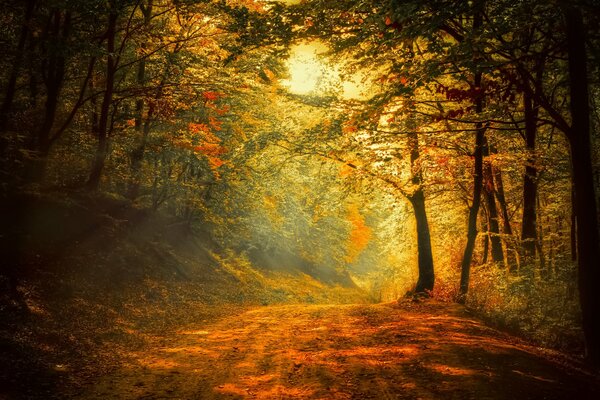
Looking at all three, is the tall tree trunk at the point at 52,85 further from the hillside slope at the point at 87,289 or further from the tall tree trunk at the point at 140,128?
the tall tree trunk at the point at 140,128

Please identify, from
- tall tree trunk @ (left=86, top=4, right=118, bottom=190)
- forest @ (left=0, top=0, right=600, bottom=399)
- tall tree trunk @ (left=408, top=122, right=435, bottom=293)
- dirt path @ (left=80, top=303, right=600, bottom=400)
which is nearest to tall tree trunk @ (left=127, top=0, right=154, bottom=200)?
forest @ (left=0, top=0, right=600, bottom=399)

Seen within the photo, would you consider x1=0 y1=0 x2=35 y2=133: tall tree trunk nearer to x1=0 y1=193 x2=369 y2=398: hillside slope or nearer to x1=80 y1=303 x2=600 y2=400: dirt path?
x1=0 y1=193 x2=369 y2=398: hillside slope

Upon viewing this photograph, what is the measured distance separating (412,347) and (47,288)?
878 centimetres

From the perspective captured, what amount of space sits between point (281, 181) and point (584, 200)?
58.8 ft

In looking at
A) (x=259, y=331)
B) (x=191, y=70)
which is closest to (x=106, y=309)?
(x=259, y=331)

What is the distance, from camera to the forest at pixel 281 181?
7113mm

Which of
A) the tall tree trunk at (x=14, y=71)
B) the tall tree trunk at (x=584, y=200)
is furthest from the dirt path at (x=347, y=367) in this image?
the tall tree trunk at (x=14, y=71)

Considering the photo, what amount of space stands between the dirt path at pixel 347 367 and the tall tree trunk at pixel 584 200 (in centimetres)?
Answer: 126

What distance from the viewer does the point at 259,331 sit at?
35.6 feet

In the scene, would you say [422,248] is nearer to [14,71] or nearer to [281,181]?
[281,181]

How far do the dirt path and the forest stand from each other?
0.18 feet

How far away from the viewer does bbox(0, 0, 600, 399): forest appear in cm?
711

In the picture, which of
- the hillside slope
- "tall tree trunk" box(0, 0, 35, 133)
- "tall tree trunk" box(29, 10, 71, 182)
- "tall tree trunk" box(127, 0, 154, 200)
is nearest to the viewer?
the hillside slope

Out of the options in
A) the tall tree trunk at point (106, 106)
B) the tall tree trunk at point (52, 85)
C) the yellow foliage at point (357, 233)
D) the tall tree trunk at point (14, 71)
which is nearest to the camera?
the tall tree trunk at point (14, 71)
